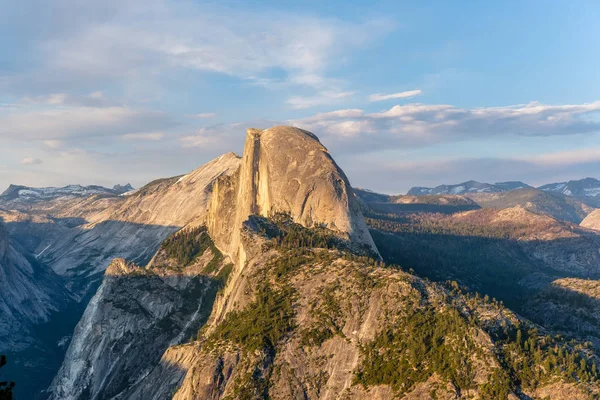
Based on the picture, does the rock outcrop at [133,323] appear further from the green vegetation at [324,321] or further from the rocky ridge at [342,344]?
the green vegetation at [324,321]

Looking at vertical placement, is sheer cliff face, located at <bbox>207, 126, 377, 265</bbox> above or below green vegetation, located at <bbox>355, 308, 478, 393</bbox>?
above

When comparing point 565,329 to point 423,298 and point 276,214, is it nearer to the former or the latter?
point 423,298

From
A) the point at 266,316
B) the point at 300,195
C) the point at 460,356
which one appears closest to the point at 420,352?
the point at 460,356

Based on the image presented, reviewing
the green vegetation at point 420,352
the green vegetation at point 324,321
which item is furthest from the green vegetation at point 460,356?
the green vegetation at point 324,321

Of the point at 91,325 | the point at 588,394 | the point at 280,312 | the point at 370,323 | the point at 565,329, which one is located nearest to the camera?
the point at 588,394

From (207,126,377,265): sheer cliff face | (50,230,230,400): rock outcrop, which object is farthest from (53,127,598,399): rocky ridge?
(207,126,377,265): sheer cliff face

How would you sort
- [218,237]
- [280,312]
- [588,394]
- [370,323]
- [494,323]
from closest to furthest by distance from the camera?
[588,394], [494,323], [370,323], [280,312], [218,237]

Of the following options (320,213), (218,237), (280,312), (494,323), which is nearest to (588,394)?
(494,323)

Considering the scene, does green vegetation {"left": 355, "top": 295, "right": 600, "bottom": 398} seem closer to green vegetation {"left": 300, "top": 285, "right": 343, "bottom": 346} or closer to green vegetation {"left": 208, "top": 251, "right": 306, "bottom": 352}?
green vegetation {"left": 300, "top": 285, "right": 343, "bottom": 346}
